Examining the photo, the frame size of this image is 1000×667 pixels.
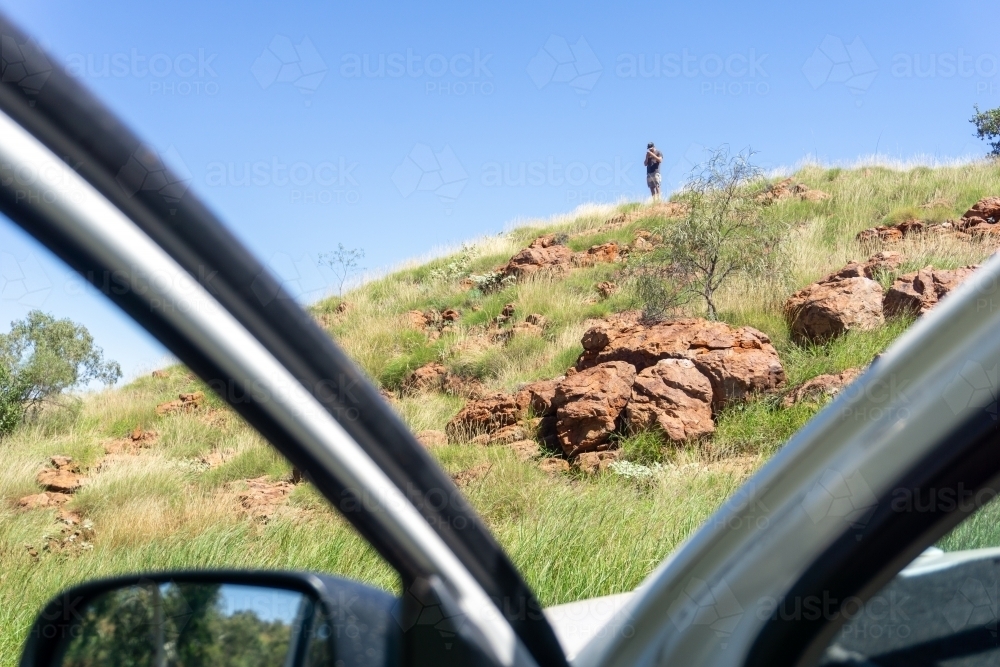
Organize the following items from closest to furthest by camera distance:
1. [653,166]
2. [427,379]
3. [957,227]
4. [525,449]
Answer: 1. [525,449]
2. [427,379]
3. [957,227]
4. [653,166]

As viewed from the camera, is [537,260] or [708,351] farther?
[537,260]

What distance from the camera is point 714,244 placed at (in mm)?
10109

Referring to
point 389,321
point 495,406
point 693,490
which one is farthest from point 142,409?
point 693,490

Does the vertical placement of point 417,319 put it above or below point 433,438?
above

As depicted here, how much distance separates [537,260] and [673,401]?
9080mm

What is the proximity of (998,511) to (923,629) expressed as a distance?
18cm

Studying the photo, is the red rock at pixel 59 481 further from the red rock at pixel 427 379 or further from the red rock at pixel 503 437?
the red rock at pixel 427 379

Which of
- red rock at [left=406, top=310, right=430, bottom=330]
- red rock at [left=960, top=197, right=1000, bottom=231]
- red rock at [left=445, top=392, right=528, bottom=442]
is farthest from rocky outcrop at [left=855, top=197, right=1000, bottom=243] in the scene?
red rock at [left=406, top=310, right=430, bottom=330]

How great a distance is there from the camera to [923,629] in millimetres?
972

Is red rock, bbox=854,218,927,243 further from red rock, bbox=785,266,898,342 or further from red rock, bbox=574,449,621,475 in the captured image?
red rock, bbox=574,449,621,475

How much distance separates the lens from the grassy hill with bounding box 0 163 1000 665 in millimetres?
3711

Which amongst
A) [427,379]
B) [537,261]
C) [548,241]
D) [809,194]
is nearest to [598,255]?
[537,261]

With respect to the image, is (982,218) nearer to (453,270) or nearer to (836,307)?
(836,307)

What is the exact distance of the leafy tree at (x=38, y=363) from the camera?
384 inches
